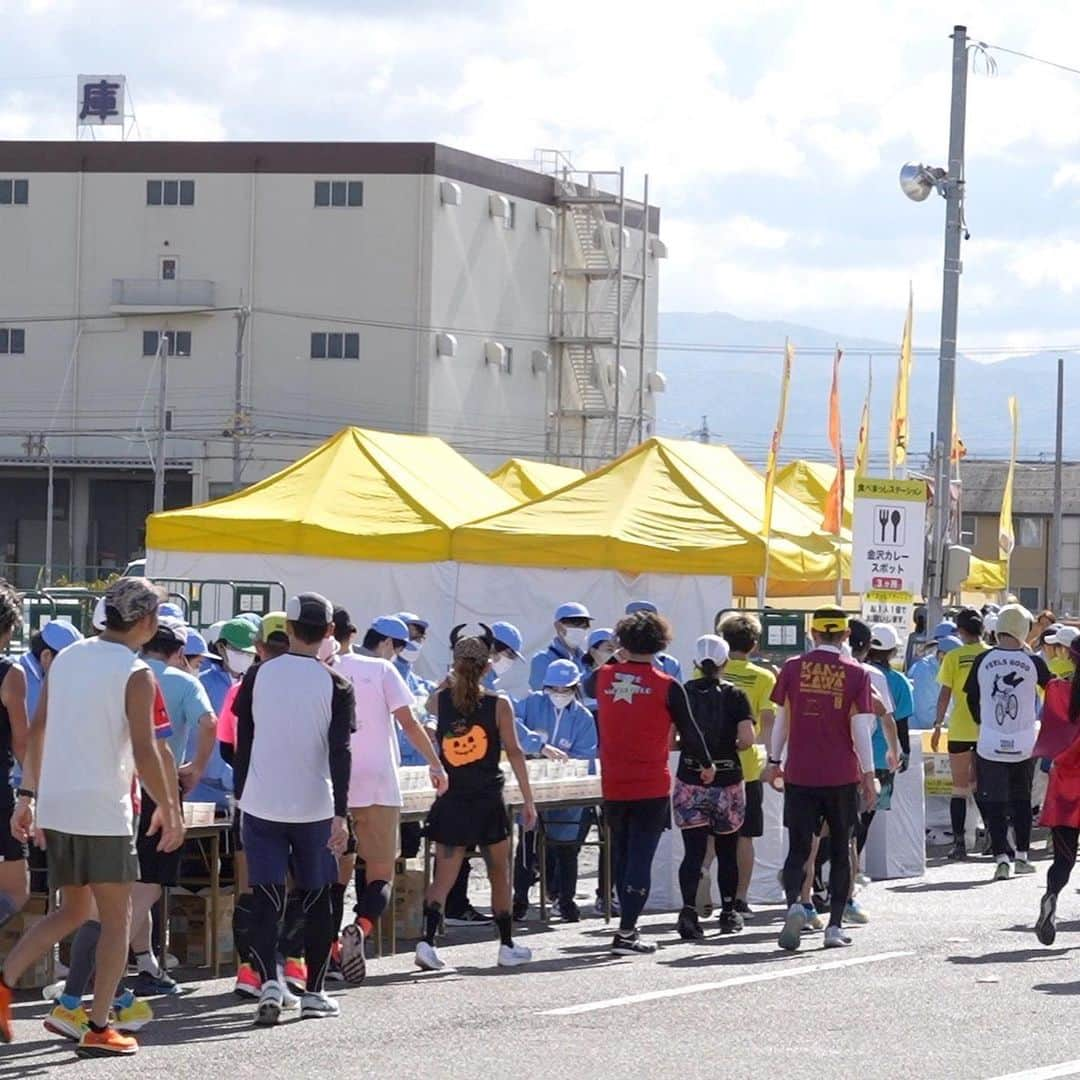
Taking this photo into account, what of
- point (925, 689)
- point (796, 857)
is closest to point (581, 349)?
point (925, 689)

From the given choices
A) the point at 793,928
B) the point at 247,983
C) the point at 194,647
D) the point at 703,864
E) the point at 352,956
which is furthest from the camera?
the point at 703,864

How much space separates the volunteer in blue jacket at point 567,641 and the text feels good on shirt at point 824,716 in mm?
3750

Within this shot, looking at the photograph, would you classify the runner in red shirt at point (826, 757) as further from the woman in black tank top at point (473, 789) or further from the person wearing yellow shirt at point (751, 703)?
the woman in black tank top at point (473, 789)


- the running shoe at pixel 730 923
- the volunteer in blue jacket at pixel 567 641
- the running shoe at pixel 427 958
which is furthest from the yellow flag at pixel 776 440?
the running shoe at pixel 427 958

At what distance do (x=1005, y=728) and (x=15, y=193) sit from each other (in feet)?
204

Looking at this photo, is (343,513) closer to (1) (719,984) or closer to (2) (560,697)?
(2) (560,697)

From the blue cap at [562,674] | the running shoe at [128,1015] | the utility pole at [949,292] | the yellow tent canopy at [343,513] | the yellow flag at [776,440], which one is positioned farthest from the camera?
the yellow tent canopy at [343,513]

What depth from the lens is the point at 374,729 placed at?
419 inches

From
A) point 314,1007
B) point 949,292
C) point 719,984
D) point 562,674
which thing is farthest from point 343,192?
point 314,1007

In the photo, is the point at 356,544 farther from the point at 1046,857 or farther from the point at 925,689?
the point at 1046,857

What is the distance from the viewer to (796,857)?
1208cm

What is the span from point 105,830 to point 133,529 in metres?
65.5

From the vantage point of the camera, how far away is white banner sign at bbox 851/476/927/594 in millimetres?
19000

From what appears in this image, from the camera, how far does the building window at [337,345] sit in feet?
234
